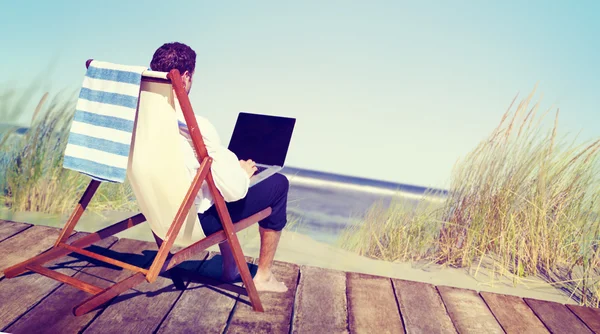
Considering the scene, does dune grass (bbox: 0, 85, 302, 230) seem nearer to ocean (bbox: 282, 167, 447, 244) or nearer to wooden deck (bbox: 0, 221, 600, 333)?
wooden deck (bbox: 0, 221, 600, 333)

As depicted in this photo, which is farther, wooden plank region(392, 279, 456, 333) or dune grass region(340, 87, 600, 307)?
dune grass region(340, 87, 600, 307)

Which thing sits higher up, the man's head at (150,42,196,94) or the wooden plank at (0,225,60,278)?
the man's head at (150,42,196,94)

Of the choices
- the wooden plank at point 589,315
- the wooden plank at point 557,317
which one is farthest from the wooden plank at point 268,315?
the wooden plank at point 589,315

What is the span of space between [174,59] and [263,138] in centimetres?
80

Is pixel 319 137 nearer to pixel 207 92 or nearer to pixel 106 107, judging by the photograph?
pixel 207 92

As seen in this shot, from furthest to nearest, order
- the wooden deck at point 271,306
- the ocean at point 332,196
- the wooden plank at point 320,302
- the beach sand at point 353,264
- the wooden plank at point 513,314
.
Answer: the ocean at point 332,196, the beach sand at point 353,264, the wooden plank at point 513,314, the wooden plank at point 320,302, the wooden deck at point 271,306

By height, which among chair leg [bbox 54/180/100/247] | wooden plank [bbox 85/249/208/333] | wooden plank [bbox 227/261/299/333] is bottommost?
wooden plank [bbox 85/249/208/333]

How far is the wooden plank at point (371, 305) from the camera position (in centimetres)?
242

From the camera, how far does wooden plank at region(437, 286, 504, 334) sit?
2.54m

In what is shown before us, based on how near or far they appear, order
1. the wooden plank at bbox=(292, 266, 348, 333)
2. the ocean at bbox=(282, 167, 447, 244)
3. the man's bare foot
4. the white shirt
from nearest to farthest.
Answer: the white shirt < the wooden plank at bbox=(292, 266, 348, 333) < the man's bare foot < the ocean at bbox=(282, 167, 447, 244)

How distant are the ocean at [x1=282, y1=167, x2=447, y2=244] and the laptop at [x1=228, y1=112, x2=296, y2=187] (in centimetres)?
704

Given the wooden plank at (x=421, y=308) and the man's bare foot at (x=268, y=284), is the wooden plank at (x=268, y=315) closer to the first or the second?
the man's bare foot at (x=268, y=284)

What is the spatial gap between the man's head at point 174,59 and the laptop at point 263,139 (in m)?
0.68

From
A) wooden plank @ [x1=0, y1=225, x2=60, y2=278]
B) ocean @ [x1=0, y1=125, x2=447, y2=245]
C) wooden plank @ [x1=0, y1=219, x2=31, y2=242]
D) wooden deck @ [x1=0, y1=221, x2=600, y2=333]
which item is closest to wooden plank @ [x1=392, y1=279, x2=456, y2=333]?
wooden deck @ [x1=0, y1=221, x2=600, y2=333]
